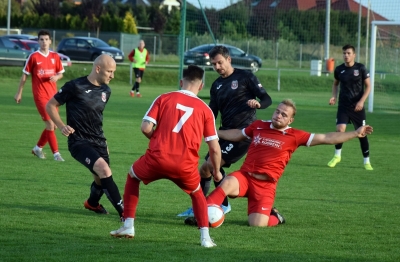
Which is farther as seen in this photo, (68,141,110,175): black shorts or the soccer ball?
(68,141,110,175): black shorts

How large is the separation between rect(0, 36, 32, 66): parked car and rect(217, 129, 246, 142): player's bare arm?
3192 cm

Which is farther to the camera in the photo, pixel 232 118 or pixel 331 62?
pixel 331 62

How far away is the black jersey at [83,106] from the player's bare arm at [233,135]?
1.44m

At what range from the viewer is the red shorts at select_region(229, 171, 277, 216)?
814cm

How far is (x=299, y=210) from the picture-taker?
9195mm

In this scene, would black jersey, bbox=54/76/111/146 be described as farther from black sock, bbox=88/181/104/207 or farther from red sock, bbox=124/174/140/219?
red sock, bbox=124/174/140/219

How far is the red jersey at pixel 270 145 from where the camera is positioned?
8.10 metres

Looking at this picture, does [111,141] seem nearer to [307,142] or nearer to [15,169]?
[15,169]

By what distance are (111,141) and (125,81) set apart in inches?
843

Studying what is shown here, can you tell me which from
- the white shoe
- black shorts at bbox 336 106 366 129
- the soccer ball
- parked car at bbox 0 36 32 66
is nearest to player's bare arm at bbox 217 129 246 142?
the soccer ball

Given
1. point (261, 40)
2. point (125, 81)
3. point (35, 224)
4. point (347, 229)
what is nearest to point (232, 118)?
point (347, 229)

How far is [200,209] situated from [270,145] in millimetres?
1561

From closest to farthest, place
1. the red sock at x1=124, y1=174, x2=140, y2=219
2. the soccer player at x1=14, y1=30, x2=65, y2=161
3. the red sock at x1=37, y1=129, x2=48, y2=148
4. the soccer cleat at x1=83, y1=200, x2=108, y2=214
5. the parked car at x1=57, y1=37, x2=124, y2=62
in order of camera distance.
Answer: the red sock at x1=124, y1=174, x2=140, y2=219, the soccer cleat at x1=83, y1=200, x2=108, y2=214, the red sock at x1=37, y1=129, x2=48, y2=148, the soccer player at x1=14, y1=30, x2=65, y2=161, the parked car at x1=57, y1=37, x2=124, y2=62

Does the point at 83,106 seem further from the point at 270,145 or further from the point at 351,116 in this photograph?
the point at 351,116
